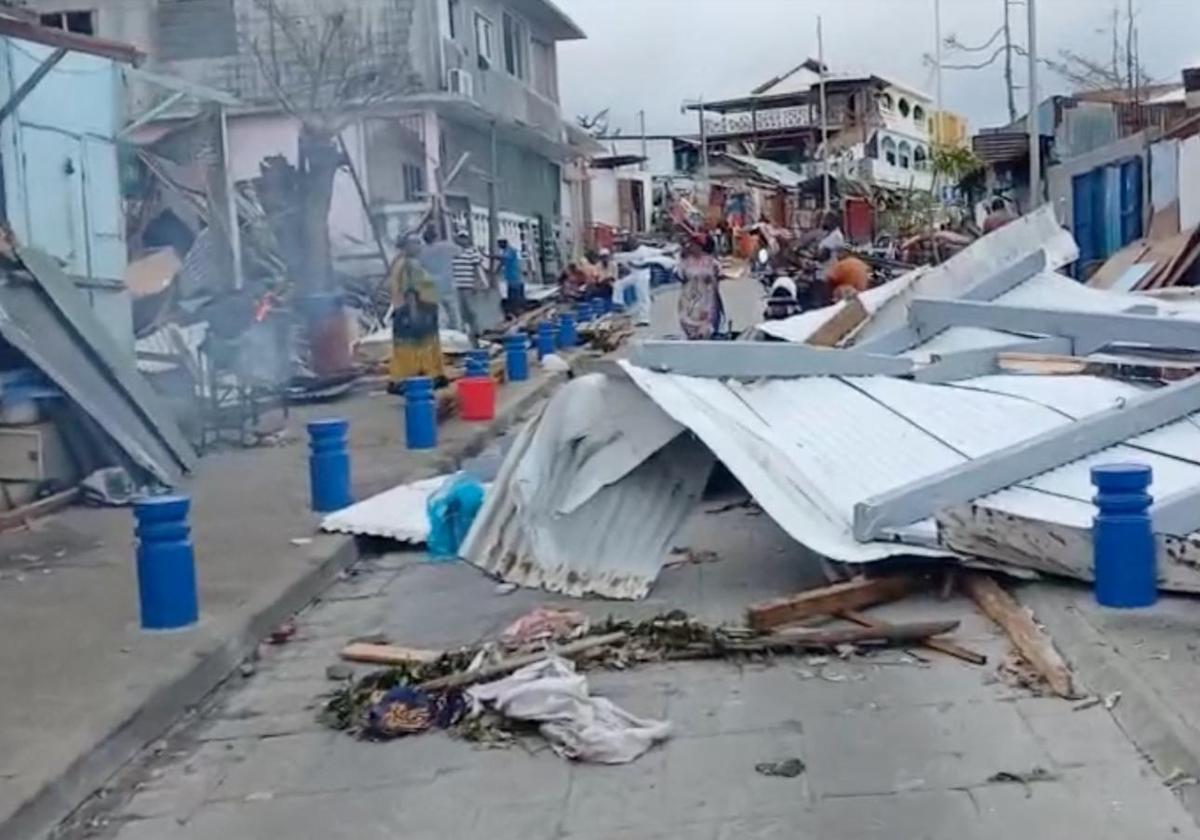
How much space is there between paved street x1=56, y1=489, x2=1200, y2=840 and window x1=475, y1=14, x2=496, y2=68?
2921 centimetres

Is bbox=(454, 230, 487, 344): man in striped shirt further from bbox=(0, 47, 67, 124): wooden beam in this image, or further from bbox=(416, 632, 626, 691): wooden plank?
bbox=(416, 632, 626, 691): wooden plank

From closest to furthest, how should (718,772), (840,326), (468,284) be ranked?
(718,772) → (840,326) → (468,284)

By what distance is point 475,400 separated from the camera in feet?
56.3

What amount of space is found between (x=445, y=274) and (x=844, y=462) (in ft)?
53.2

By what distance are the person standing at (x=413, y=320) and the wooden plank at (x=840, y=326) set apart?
4.41m

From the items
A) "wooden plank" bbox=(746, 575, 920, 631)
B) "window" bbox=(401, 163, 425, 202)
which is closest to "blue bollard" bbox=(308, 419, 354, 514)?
"wooden plank" bbox=(746, 575, 920, 631)

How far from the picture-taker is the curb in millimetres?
5555

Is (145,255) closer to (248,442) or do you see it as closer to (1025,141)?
(248,442)

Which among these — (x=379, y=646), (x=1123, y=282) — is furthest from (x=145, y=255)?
(x=379, y=646)

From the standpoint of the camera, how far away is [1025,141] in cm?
3453

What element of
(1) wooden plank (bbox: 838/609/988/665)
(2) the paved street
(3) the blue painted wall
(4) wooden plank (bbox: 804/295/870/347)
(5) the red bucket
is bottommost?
(2) the paved street

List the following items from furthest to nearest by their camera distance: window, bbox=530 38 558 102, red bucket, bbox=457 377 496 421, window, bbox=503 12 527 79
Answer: window, bbox=530 38 558 102, window, bbox=503 12 527 79, red bucket, bbox=457 377 496 421

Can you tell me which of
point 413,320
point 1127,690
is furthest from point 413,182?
point 1127,690

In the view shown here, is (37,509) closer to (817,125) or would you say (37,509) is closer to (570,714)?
(570,714)
